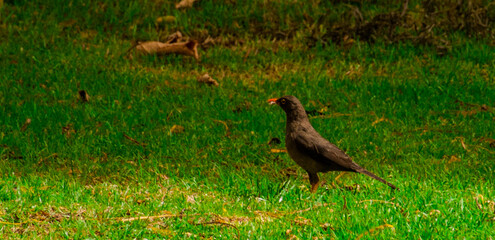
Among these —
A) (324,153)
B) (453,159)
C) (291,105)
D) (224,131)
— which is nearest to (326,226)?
(324,153)

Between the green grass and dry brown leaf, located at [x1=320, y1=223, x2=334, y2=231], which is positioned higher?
dry brown leaf, located at [x1=320, y1=223, x2=334, y2=231]

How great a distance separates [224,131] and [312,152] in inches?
73.2

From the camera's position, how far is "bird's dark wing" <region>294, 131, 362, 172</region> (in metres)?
4.73

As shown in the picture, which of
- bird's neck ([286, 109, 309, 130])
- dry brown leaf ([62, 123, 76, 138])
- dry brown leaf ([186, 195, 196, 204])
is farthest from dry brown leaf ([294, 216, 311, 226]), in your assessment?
dry brown leaf ([62, 123, 76, 138])

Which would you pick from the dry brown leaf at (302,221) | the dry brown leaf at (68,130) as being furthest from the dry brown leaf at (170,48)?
the dry brown leaf at (302,221)

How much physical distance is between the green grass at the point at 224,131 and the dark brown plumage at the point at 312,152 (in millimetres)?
204

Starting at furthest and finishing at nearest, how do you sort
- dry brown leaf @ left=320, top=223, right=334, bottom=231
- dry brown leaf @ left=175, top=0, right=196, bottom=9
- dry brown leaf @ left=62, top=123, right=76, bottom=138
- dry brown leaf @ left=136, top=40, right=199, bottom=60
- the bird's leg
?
dry brown leaf @ left=175, top=0, right=196, bottom=9 < dry brown leaf @ left=136, top=40, right=199, bottom=60 < dry brown leaf @ left=62, top=123, right=76, bottom=138 < the bird's leg < dry brown leaf @ left=320, top=223, right=334, bottom=231

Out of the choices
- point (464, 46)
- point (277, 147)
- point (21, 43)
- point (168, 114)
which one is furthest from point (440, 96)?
point (21, 43)

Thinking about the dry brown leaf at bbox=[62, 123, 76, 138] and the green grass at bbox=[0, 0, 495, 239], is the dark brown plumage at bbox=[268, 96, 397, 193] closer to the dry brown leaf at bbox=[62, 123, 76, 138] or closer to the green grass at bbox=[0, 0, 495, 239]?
the green grass at bbox=[0, 0, 495, 239]

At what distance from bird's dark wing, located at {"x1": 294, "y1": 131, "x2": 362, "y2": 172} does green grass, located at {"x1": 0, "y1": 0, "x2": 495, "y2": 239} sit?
0.23 m

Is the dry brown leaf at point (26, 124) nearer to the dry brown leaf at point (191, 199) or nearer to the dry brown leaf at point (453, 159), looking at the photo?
the dry brown leaf at point (191, 199)

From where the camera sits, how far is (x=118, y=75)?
8.02 m

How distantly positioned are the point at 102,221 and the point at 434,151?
3.05m

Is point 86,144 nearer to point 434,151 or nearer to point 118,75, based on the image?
point 118,75
